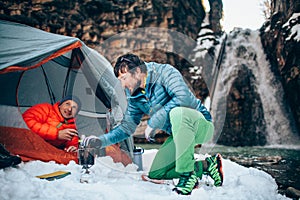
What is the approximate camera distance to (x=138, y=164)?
2168 millimetres

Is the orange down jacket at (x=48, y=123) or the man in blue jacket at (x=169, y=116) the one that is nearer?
the man in blue jacket at (x=169, y=116)

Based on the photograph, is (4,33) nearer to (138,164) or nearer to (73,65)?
(73,65)

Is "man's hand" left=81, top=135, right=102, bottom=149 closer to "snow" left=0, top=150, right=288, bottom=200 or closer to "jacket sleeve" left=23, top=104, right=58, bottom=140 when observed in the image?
"snow" left=0, top=150, right=288, bottom=200

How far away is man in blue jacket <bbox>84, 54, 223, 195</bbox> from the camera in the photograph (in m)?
1.27

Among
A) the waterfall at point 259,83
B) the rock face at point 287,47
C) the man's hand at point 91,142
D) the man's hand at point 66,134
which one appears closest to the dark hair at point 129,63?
the man's hand at point 91,142

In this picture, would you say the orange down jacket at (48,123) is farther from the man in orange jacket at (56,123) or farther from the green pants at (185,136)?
the green pants at (185,136)

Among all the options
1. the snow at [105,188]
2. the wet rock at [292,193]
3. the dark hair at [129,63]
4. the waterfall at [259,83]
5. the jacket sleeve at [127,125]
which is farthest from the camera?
the waterfall at [259,83]

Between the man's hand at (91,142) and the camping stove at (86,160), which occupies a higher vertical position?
the man's hand at (91,142)

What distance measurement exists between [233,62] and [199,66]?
50.4 inches

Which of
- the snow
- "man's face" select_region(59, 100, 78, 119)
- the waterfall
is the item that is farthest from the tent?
the waterfall

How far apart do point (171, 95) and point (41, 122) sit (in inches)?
60.2

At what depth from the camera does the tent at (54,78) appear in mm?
1994

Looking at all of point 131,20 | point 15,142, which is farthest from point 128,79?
point 131,20

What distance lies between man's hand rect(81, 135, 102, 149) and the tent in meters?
0.91
